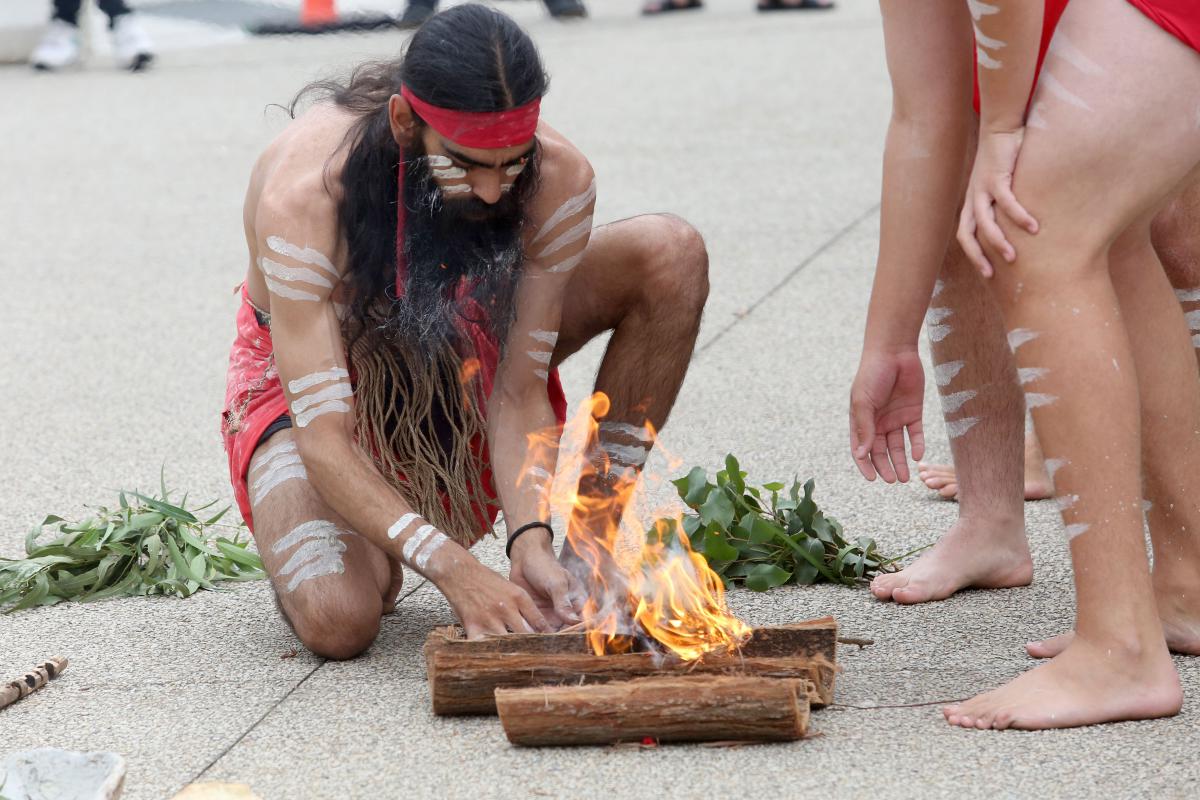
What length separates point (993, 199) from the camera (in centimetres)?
265

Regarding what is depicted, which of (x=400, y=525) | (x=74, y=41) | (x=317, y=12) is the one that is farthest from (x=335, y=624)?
(x=317, y=12)

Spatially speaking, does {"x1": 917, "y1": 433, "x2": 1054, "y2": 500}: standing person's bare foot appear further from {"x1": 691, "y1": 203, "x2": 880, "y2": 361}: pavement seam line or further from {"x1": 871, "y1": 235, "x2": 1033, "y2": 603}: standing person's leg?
{"x1": 691, "y1": 203, "x2": 880, "y2": 361}: pavement seam line

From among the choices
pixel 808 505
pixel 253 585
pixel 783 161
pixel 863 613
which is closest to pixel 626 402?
pixel 808 505

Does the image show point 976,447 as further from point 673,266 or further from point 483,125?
point 483,125

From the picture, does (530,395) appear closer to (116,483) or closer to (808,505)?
(808,505)

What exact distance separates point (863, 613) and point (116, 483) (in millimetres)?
2038

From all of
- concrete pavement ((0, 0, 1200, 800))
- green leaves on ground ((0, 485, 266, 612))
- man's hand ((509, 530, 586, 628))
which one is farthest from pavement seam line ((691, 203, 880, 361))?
man's hand ((509, 530, 586, 628))

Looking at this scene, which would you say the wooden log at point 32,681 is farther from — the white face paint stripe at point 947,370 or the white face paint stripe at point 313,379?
the white face paint stripe at point 947,370

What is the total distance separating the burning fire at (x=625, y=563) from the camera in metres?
2.78

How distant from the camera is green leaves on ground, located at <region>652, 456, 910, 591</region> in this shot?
3.43 metres

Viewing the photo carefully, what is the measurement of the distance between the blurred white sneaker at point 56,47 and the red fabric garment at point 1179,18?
10.8 m

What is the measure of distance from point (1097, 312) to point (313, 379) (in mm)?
1399

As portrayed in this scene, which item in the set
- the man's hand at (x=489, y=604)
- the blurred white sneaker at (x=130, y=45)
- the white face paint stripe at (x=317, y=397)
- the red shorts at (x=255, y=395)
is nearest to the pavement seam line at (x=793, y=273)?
the red shorts at (x=255, y=395)

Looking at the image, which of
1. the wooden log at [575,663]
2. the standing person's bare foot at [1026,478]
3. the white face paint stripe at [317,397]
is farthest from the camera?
the standing person's bare foot at [1026,478]
